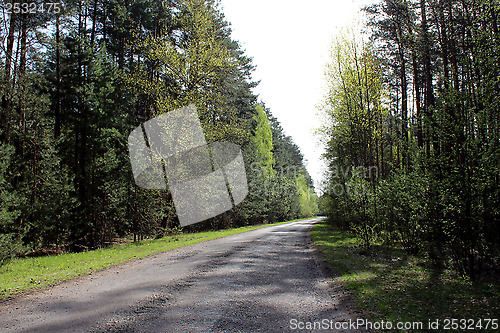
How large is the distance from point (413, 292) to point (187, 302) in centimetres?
426

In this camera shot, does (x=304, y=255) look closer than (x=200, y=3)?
Yes

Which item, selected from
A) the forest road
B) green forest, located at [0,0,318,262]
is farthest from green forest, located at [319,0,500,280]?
the forest road

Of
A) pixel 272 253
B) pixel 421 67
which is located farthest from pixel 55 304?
pixel 421 67

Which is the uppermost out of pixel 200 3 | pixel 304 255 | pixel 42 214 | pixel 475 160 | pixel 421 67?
pixel 200 3

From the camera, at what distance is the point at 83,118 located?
16.6 meters

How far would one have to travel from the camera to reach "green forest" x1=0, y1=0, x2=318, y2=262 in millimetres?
13148

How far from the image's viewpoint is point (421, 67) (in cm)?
2056

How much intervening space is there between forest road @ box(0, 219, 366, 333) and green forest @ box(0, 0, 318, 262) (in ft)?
16.0

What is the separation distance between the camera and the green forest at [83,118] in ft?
43.1

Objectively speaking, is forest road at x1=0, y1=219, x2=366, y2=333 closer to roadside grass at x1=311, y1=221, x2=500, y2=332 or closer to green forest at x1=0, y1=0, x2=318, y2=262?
roadside grass at x1=311, y1=221, x2=500, y2=332

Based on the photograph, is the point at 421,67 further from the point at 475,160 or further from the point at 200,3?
the point at 475,160

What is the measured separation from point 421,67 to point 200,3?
1499cm

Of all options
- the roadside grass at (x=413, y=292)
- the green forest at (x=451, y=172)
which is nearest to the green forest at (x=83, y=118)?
the green forest at (x=451, y=172)

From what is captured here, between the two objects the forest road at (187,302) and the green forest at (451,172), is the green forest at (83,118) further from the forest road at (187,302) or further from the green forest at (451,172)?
the forest road at (187,302)
